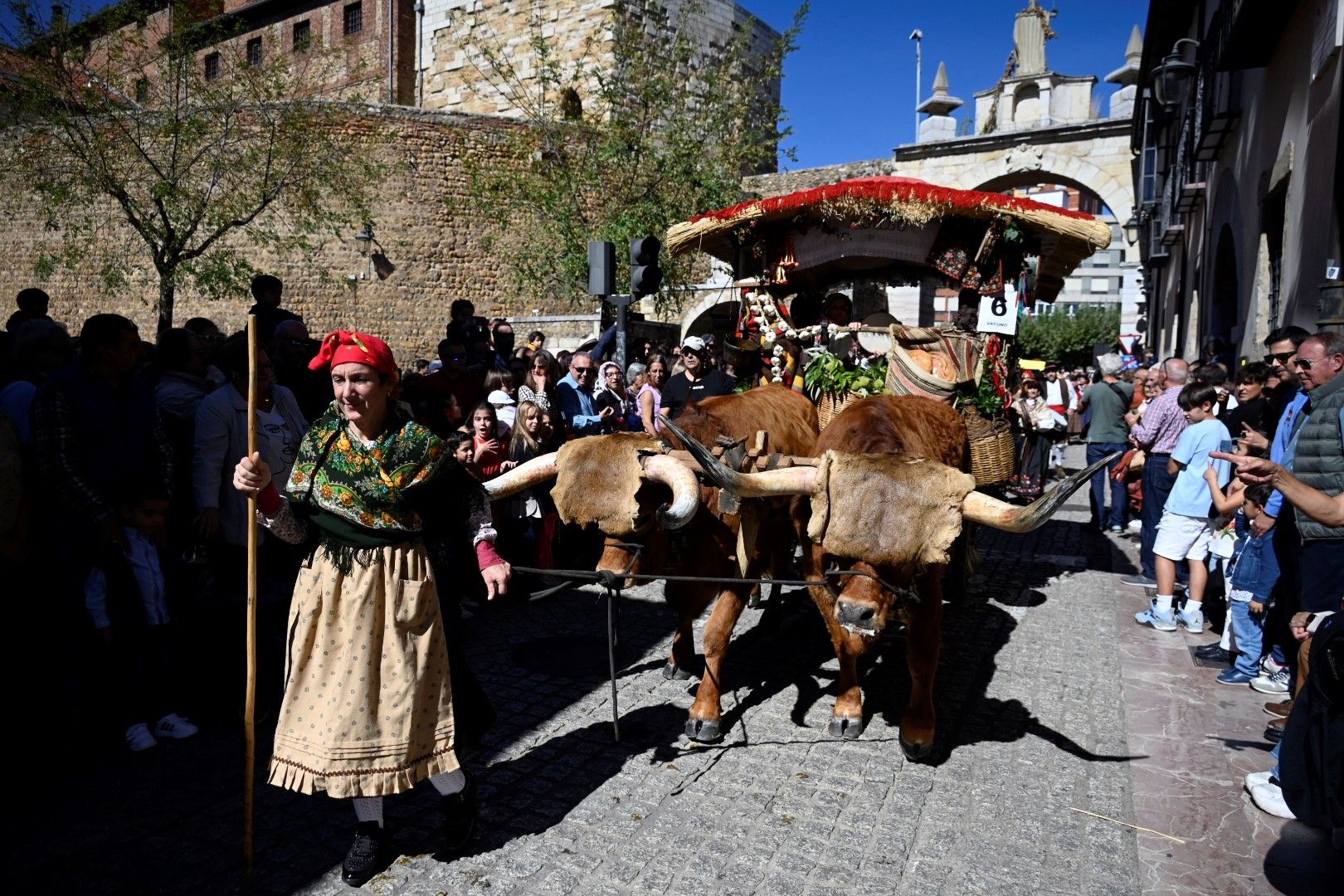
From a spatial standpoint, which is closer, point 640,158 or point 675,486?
point 675,486

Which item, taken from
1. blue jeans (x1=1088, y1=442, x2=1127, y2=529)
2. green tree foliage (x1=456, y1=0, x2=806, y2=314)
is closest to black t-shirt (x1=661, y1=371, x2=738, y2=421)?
blue jeans (x1=1088, y1=442, x2=1127, y2=529)

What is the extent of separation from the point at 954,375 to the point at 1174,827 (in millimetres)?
3621

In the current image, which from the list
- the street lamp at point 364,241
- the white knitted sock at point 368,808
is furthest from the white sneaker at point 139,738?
the street lamp at point 364,241

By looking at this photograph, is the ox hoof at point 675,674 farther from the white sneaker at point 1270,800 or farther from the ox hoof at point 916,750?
the white sneaker at point 1270,800

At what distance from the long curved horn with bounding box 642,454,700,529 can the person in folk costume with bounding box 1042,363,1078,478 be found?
10740mm

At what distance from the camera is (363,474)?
3.30 m

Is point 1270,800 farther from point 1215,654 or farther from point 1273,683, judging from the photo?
point 1215,654

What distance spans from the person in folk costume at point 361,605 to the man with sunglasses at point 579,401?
15.0ft

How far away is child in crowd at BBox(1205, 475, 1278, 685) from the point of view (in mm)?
5320

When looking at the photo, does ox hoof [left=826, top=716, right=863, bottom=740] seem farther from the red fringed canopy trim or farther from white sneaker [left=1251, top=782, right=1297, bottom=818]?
the red fringed canopy trim

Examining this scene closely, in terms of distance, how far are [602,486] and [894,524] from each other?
4.20 feet

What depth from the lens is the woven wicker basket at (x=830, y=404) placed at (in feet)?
21.7

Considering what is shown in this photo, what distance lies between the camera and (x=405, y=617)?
333 cm

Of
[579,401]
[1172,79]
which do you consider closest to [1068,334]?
[1172,79]
